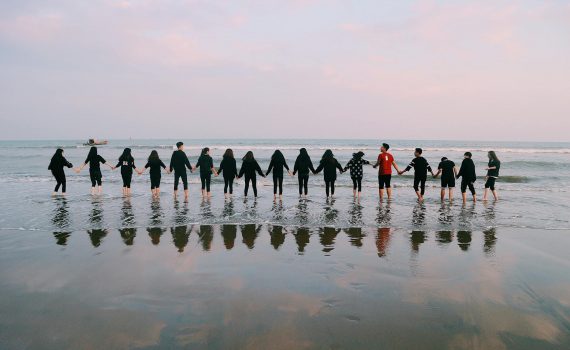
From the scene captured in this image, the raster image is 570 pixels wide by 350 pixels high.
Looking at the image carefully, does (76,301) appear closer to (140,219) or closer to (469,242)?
(140,219)

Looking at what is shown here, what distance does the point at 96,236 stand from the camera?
791cm

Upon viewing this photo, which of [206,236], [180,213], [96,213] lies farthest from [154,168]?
[206,236]

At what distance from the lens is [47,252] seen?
21.8 feet

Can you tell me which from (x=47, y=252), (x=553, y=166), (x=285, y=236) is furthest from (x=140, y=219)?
(x=553, y=166)

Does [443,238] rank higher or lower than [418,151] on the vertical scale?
lower

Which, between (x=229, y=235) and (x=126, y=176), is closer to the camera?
(x=229, y=235)

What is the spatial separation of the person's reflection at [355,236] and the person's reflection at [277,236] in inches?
60.0

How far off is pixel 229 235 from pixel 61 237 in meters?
3.70


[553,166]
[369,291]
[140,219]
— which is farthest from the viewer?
[553,166]

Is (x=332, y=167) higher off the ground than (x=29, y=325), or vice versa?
(x=332, y=167)

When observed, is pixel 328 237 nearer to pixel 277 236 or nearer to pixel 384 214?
pixel 277 236

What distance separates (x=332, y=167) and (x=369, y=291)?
383 inches

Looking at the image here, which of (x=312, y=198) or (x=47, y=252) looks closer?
(x=47, y=252)

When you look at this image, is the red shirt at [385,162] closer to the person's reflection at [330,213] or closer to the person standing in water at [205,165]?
the person's reflection at [330,213]
